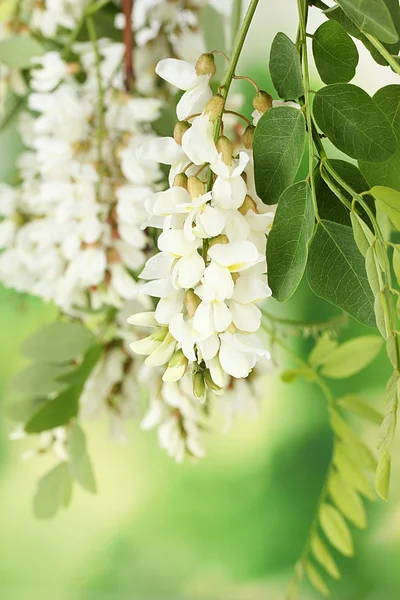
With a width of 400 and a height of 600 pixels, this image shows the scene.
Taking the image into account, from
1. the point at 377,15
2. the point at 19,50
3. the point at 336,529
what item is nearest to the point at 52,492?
the point at 336,529

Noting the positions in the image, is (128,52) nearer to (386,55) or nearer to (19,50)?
(19,50)

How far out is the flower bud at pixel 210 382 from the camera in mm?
231

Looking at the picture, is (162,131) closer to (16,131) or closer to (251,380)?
(251,380)

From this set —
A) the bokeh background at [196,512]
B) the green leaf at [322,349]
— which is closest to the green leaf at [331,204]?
the green leaf at [322,349]

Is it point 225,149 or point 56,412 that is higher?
point 225,149

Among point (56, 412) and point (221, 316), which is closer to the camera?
point (221, 316)

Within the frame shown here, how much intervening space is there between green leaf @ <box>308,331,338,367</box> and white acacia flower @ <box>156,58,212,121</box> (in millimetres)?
235

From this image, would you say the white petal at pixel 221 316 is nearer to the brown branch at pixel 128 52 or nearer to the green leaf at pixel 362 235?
the green leaf at pixel 362 235

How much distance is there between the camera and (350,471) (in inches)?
18.7

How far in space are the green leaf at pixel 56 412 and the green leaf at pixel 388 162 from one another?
260 mm

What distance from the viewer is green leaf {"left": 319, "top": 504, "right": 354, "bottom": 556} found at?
0.50 m

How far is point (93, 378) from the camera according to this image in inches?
19.8

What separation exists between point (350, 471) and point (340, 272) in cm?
27

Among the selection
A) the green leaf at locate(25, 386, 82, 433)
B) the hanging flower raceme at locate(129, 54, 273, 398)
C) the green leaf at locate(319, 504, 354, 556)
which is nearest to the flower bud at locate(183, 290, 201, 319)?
the hanging flower raceme at locate(129, 54, 273, 398)
